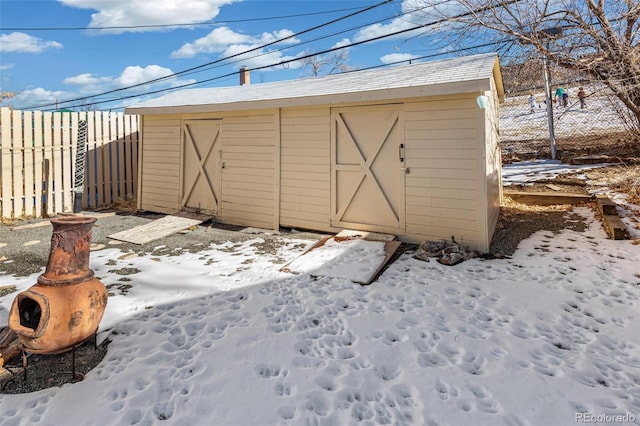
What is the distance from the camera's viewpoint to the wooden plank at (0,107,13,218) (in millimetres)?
6508

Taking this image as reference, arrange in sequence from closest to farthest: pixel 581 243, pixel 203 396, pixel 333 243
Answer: pixel 203 396
pixel 581 243
pixel 333 243

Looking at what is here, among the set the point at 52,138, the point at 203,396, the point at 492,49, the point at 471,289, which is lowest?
the point at 203,396

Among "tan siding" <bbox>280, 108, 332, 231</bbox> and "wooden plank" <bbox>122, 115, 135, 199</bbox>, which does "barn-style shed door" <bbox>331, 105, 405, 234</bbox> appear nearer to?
"tan siding" <bbox>280, 108, 332, 231</bbox>

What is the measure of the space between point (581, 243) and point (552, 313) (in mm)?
2448

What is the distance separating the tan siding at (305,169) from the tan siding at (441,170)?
4.60ft

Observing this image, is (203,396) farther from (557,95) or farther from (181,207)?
(557,95)

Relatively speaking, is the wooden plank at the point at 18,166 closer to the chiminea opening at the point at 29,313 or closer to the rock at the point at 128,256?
the rock at the point at 128,256

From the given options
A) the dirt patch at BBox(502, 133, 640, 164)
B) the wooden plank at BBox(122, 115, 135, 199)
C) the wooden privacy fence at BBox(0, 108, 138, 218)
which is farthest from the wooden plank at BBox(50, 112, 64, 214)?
the dirt patch at BBox(502, 133, 640, 164)

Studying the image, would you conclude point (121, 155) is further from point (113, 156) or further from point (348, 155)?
point (348, 155)

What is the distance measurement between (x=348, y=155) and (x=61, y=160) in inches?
248

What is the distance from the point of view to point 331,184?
580cm

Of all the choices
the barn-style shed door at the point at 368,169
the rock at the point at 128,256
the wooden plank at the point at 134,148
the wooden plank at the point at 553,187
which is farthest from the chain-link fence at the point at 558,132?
the wooden plank at the point at 134,148

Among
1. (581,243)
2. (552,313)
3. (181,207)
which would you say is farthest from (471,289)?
(181,207)

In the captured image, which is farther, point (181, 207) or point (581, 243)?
point (181, 207)
